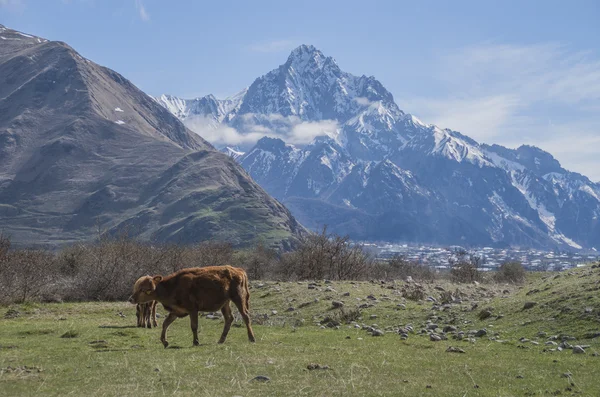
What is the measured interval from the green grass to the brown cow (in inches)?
41.7

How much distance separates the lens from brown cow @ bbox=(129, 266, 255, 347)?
19.8 m

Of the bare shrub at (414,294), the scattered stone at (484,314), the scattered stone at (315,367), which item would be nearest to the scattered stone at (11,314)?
the scattered stone at (315,367)

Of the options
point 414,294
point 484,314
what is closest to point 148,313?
point 484,314

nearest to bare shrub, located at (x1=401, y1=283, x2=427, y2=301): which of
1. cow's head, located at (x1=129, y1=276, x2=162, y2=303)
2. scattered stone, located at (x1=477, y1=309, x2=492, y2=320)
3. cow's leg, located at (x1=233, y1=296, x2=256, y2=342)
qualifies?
scattered stone, located at (x1=477, y1=309, x2=492, y2=320)

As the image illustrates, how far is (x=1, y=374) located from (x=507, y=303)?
70.5 feet

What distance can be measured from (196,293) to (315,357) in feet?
16.6

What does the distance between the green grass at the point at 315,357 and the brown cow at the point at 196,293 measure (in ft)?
3.47

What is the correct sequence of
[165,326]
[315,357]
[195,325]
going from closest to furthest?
[315,357]
[195,325]
[165,326]

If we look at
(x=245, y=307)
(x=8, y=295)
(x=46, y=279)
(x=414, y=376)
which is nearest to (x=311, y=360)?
(x=414, y=376)

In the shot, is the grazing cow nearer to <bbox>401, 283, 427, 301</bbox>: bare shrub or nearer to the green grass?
the green grass

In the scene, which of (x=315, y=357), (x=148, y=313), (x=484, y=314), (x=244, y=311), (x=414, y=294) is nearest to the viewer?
(x=315, y=357)

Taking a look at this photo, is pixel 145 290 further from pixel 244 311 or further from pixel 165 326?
pixel 244 311

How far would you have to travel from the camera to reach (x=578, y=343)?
19312 millimetres

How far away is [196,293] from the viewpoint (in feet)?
65.0
